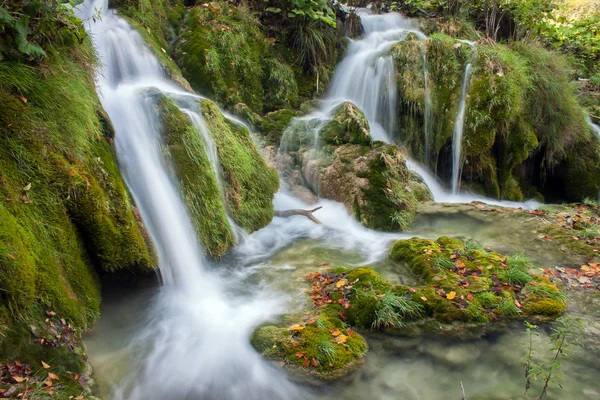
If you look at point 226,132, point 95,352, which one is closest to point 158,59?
point 226,132

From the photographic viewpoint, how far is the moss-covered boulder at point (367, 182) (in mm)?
6688

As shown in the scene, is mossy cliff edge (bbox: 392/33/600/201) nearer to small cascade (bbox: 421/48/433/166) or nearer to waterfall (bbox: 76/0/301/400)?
small cascade (bbox: 421/48/433/166)

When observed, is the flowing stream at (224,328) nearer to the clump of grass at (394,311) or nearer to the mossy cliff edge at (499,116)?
the clump of grass at (394,311)

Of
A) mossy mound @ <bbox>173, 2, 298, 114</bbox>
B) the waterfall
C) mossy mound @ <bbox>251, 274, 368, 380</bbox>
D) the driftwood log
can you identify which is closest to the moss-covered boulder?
the driftwood log

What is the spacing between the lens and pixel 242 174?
5953 mm

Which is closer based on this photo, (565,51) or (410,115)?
(410,115)

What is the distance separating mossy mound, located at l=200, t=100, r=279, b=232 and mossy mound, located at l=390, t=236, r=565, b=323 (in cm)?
233

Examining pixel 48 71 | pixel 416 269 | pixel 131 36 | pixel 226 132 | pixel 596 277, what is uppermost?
pixel 131 36

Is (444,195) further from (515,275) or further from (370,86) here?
(515,275)

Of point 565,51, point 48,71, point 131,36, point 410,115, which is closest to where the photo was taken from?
point 48,71

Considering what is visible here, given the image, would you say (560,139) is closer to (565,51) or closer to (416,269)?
(565,51)

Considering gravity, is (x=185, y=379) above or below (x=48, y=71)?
below

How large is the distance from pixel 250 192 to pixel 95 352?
3332 millimetres

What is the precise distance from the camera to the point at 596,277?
4797mm
